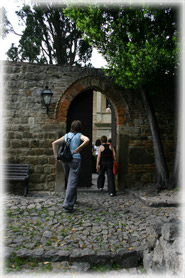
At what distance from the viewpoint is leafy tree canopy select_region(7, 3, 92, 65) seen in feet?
40.6

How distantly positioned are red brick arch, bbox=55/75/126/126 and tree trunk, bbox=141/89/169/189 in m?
0.75

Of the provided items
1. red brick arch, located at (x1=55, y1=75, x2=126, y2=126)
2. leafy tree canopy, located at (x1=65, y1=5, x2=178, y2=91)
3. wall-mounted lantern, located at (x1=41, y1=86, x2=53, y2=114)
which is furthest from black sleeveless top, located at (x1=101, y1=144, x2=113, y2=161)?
wall-mounted lantern, located at (x1=41, y1=86, x2=53, y2=114)

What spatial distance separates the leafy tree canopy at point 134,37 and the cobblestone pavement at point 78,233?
3127mm

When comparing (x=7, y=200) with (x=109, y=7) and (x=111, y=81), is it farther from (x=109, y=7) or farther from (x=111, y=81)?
(x=109, y=7)

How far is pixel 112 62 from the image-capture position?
6.11 m

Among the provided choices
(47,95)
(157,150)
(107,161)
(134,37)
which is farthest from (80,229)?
(134,37)

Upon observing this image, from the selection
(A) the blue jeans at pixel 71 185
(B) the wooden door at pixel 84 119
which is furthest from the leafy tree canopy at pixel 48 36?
(A) the blue jeans at pixel 71 185

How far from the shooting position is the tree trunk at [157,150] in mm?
→ 6391

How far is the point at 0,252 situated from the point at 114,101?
505cm

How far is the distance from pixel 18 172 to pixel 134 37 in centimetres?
457

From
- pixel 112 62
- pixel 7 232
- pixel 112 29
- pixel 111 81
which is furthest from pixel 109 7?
pixel 7 232

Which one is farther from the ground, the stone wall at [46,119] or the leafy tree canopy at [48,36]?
the leafy tree canopy at [48,36]

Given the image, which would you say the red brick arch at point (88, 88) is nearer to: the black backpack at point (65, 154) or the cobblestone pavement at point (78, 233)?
the black backpack at point (65, 154)

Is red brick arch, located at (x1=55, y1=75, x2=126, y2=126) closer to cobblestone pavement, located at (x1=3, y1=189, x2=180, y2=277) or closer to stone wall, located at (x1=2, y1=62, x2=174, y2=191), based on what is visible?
stone wall, located at (x1=2, y1=62, x2=174, y2=191)
